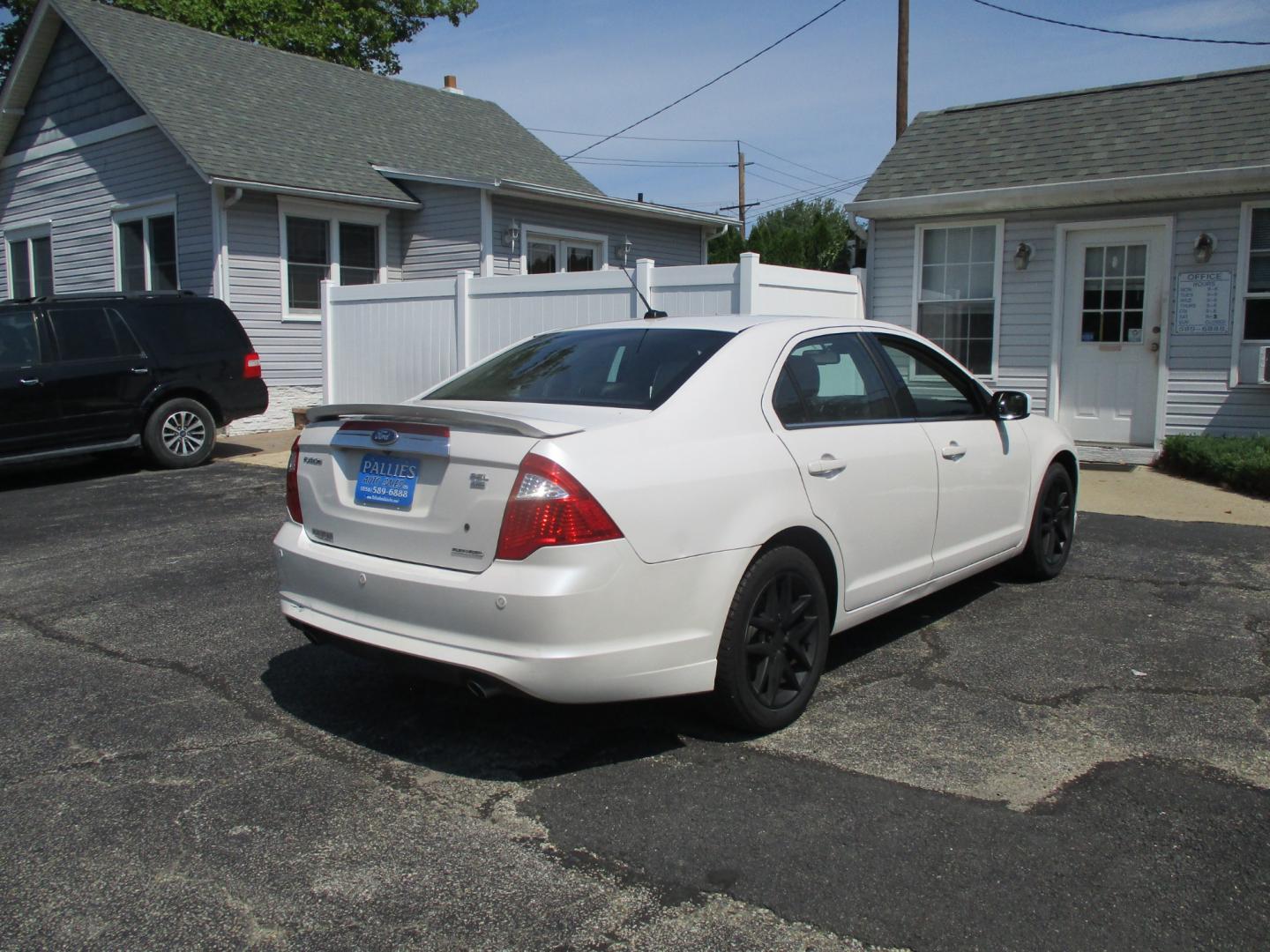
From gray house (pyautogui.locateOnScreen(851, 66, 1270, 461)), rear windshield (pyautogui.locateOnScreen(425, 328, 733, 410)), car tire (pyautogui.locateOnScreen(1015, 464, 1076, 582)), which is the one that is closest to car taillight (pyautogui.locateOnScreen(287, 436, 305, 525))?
rear windshield (pyautogui.locateOnScreen(425, 328, 733, 410))

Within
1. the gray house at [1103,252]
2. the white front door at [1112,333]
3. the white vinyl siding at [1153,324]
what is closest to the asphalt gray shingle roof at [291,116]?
the white vinyl siding at [1153,324]

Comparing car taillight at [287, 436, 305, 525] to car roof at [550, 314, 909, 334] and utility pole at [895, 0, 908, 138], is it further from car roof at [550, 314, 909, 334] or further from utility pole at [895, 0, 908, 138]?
utility pole at [895, 0, 908, 138]

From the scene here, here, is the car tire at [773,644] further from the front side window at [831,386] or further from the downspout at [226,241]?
the downspout at [226,241]

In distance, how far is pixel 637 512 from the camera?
345 cm

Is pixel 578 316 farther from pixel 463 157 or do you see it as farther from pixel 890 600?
pixel 463 157

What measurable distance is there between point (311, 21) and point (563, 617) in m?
28.7

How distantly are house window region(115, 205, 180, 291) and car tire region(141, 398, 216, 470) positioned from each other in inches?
190

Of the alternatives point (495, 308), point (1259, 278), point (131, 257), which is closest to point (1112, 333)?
point (1259, 278)

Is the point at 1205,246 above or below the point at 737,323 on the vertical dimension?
above

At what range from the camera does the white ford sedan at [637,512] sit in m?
3.38

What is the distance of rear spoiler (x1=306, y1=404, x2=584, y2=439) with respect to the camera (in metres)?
3.47

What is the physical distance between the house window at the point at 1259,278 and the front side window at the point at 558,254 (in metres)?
9.51

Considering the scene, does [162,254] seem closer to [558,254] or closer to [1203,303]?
[558,254]

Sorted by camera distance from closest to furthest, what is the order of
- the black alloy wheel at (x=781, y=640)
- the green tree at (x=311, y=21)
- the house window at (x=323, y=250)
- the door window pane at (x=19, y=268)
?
1. the black alloy wheel at (x=781, y=640)
2. the house window at (x=323, y=250)
3. the door window pane at (x=19, y=268)
4. the green tree at (x=311, y=21)
